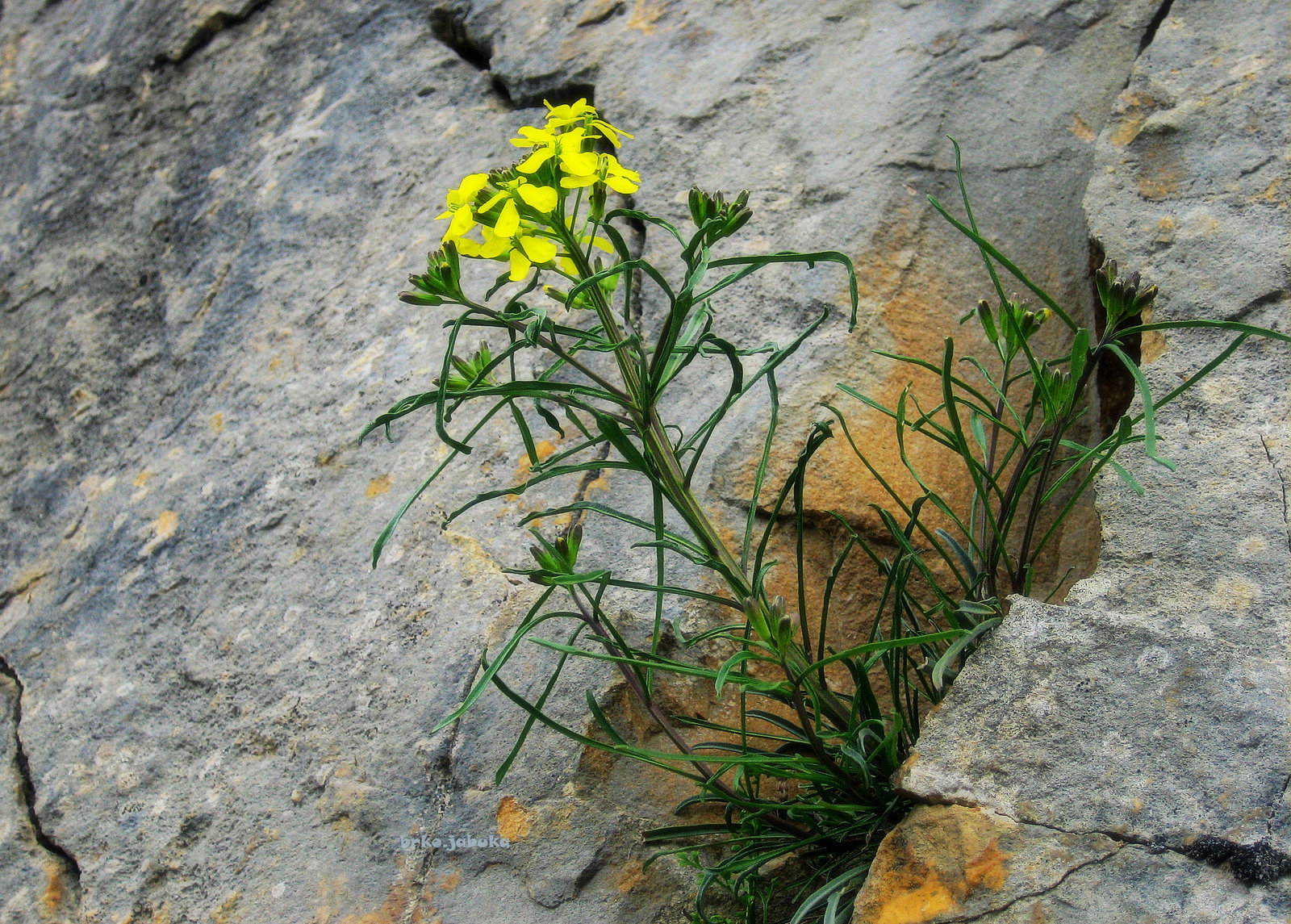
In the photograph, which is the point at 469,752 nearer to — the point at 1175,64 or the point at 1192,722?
the point at 1192,722

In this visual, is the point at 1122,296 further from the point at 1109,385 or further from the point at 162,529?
the point at 162,529

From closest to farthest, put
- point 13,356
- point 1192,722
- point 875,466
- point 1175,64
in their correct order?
1. point 1192,722
2. point 875,466
3. point 1175,64
4. point 13,356

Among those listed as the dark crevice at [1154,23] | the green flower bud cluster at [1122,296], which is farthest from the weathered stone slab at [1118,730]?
the dark crevice at [1154,23]

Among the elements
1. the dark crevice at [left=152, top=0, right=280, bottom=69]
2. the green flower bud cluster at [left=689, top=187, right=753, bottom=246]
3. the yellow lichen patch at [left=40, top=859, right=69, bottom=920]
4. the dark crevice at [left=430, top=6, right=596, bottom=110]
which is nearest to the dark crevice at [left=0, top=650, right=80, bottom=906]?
the yellow lichen patch at [left=40, top=859, right=69, bottom=920]

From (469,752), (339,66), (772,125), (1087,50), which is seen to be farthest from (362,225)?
(1087,50)

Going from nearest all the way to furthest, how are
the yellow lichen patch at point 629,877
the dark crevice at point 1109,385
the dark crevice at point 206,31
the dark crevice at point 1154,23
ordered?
the yellow lichen patch at point 629,877
the dark crevice at point 1109,385
the dark crevice at point 1154,23
the dark crevice at point 206,31

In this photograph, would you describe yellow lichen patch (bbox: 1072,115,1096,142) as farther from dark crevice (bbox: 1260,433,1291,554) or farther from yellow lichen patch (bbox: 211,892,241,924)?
yellow lichen patch (bbox: 211,892,241,924)

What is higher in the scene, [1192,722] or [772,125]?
[772,125]

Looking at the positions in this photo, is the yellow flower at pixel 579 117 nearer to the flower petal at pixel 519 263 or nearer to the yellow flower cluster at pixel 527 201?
the yellow flower cluster at pixel 527 201

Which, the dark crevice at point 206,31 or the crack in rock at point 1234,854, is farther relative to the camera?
the dark crevice at point 206,31
